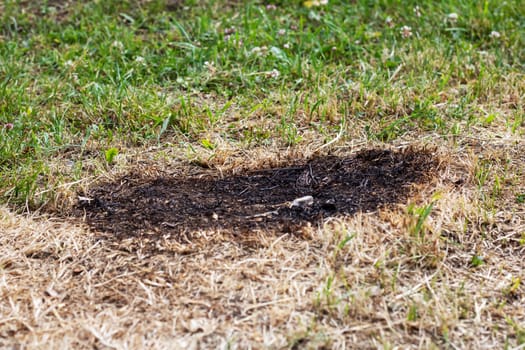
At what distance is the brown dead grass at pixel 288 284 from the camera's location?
88.8 inches

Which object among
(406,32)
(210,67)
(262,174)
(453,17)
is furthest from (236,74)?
(453,17)

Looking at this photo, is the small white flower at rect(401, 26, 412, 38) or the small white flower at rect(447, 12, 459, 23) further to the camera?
the small white flower at rect(447, 12, 459, 23)

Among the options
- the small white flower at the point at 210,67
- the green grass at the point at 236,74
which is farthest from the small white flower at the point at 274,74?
the small white flower at the point at 210,67

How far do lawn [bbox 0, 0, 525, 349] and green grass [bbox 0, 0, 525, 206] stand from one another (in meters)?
0.02

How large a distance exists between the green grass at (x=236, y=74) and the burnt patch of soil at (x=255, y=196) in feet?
0.87

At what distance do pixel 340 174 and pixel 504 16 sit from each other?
2353 mm

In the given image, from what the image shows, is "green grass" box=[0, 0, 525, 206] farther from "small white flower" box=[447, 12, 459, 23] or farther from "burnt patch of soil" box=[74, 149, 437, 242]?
"burnt patch of soil" box=[74, 149, 437, 242]

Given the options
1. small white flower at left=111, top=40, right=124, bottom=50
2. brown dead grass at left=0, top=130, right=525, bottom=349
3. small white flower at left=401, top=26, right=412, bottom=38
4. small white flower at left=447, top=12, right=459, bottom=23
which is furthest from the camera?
small white flower at left=447, top=12, right=459, bottom=23

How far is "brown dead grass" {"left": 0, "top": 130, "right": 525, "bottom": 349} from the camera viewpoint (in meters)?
2.26

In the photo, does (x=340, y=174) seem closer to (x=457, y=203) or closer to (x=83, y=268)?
(x=457, y=203)

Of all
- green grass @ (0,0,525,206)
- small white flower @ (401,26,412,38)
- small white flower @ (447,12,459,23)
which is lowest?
green grass @ (0,0,525,206)

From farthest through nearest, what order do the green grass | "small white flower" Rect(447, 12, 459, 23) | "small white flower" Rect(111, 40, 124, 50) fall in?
"small white flower" Rect(447, 12, 459, 23) → "small white flower" Rect(111, 40, 124, 50) → the green grass

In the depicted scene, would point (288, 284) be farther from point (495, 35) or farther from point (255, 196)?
point (495, 35)

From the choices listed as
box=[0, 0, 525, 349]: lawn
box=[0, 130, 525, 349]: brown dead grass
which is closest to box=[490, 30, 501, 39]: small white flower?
box=[0, 0, 525, 349]: lawn
